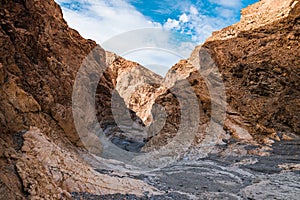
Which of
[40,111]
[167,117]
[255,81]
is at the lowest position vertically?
[40,111]

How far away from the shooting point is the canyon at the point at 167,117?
10.5 m

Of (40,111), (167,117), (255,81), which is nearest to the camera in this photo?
(40,111)

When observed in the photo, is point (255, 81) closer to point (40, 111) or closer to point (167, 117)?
point (167, 117)

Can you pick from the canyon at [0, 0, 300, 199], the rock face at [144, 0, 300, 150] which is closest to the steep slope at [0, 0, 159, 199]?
the canyon at [0, 0, 300, 199]

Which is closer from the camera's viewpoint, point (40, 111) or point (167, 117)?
point (40, 111)

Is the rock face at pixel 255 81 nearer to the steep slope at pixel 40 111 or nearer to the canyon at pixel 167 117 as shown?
the canyon at pixel 167 117

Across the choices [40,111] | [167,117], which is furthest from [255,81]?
[40,111]

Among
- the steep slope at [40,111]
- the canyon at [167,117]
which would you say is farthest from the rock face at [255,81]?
the steep slope at [40,111]

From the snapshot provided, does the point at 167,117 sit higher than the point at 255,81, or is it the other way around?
the point at 255,81

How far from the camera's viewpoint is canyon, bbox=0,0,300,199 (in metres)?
10.5

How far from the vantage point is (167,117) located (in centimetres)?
3288

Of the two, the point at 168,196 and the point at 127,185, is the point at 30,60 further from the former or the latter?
the point at 168,196

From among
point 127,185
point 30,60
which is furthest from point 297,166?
point 30,60

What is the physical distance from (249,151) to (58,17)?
25668mm
